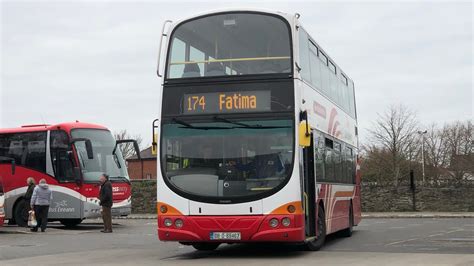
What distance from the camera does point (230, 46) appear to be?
12.8 meters

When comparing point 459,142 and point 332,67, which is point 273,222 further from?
point 459,142

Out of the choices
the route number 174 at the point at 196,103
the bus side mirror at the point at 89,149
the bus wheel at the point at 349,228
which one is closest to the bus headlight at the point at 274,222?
the route number 174 at the point at 196,103

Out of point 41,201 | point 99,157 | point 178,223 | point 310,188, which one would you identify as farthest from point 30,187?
point 310,188

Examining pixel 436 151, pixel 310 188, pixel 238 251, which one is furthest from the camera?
pixel 436 151

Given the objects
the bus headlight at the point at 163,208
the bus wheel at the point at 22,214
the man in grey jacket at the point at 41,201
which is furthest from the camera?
the bus wheel at the point at 22,214

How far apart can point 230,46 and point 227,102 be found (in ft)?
3.64

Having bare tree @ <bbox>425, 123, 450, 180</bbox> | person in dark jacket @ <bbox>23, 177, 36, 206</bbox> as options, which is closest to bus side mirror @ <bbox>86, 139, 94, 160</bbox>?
person in dark jacket @ <bbox>23, 177, 36, 206</bbox>

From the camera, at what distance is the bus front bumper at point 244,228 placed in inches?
472

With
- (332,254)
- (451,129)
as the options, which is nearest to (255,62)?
(332,254)

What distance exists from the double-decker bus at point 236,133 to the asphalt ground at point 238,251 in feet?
2.08

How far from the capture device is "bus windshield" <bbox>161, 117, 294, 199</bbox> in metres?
12.2

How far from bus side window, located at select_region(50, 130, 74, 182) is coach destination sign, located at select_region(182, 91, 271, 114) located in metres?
11.3

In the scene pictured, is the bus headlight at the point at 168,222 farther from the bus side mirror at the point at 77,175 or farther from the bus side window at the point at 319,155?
the bus side mirror at the point at 77,175

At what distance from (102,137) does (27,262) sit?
1161cm
